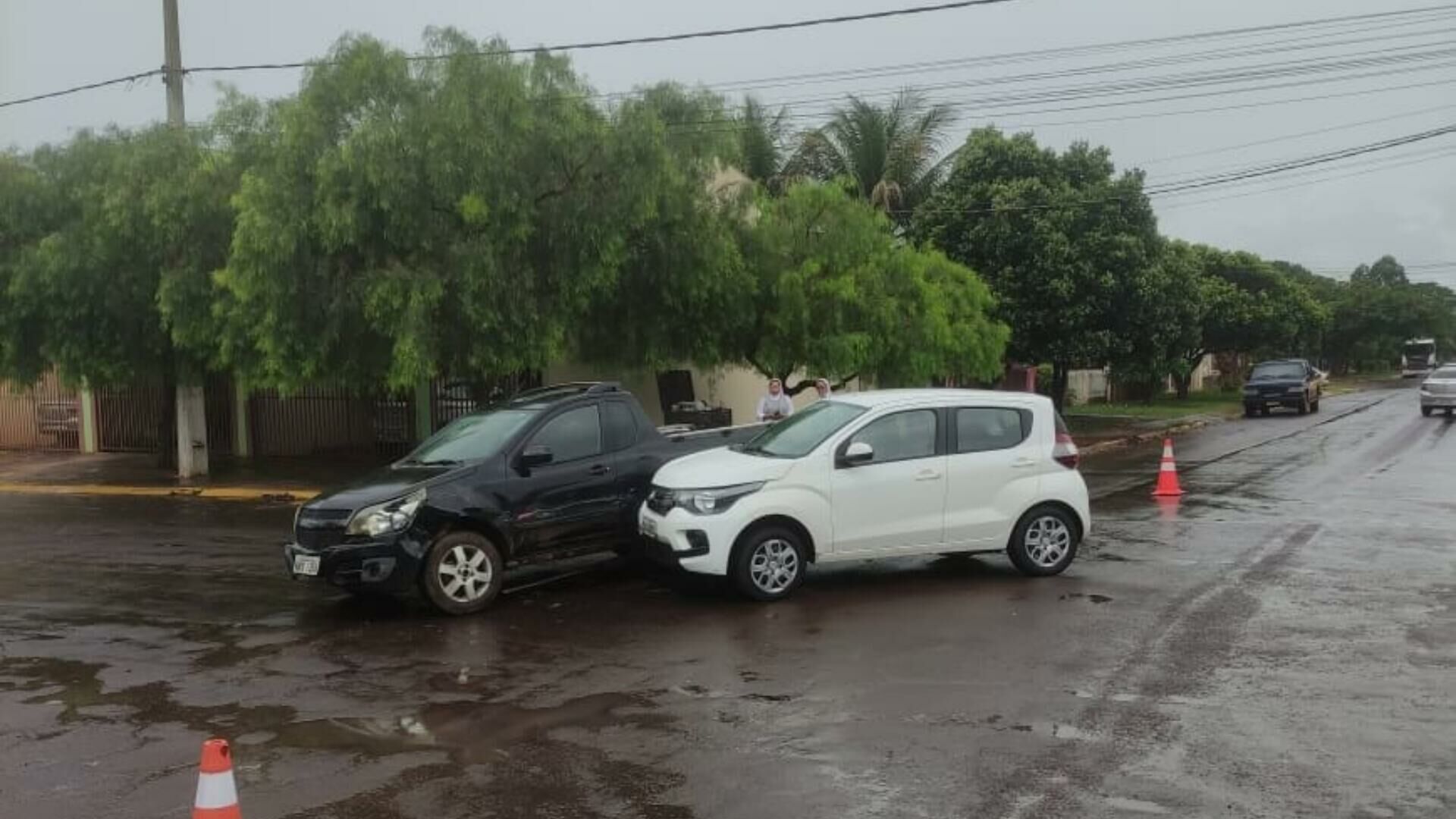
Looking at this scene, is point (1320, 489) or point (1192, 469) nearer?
point (1320, 489)

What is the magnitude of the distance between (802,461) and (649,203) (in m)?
6.75

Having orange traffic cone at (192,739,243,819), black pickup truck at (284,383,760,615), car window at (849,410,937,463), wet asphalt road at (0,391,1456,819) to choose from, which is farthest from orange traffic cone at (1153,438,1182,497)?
orange traffic cone at (192,739,243,819)

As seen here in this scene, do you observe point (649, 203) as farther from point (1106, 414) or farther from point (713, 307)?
point (1106, 414)

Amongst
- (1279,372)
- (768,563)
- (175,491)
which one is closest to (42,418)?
(175,491)

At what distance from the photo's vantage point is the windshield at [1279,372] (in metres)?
36.4

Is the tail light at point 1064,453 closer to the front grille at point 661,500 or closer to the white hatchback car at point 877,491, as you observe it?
the white hatchback car at point 877,491

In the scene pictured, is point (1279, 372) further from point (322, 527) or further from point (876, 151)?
point (322, 527)

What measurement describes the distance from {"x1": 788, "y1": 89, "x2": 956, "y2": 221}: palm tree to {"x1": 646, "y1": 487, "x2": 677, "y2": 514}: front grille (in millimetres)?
23137

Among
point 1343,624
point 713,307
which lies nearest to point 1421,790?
point 1343,624

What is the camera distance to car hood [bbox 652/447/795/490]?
9.23m

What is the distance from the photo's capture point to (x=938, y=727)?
6105mm

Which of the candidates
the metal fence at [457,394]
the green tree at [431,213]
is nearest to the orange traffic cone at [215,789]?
the green tree at [431,213]

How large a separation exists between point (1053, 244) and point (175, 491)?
1914cm

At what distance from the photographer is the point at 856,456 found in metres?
9.38
